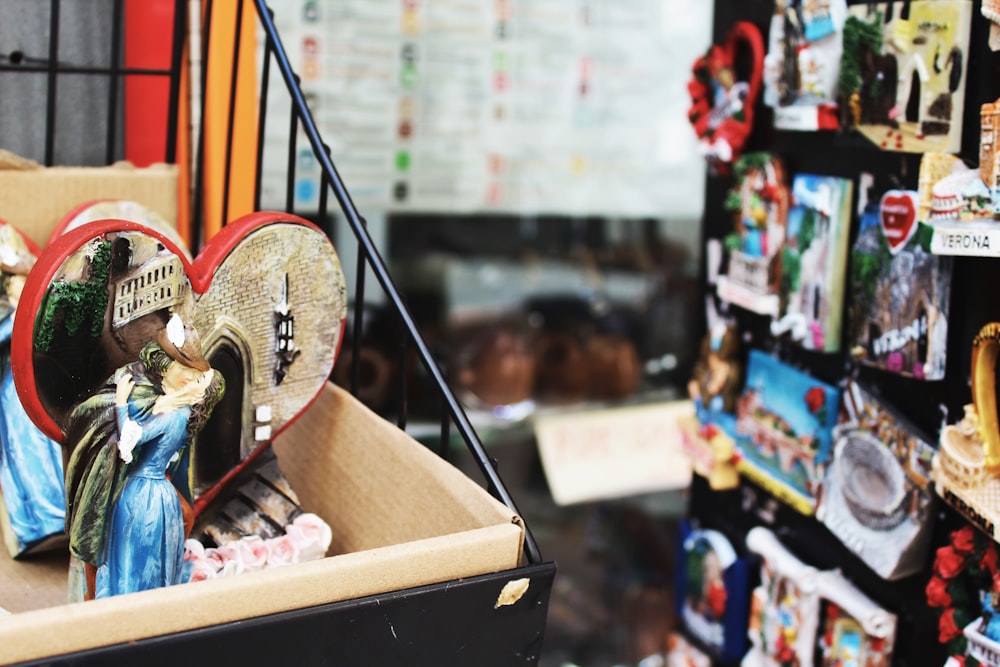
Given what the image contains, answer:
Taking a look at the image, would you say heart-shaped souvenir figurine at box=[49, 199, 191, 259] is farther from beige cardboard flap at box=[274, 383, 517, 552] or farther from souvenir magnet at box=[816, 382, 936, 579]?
souvenir magnet at box=[816, 382, 936, 579]

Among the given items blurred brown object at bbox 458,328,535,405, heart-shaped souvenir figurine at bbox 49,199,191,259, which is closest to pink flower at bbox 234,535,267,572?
heart-shaped souvenir figurine at bbox 49,199,191,259

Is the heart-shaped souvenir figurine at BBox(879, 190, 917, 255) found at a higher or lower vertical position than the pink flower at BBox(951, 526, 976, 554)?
higher

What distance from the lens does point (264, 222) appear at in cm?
105

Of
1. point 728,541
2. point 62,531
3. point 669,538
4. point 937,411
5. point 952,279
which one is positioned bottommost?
point 669,538

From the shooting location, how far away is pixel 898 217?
1.21 meters

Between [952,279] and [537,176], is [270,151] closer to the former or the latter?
[537,176]

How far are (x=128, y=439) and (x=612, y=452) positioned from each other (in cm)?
156

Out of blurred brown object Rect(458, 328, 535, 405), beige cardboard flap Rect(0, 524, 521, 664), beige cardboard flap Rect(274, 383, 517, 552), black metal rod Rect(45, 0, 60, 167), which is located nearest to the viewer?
beige cardboard flap Rect(0, 524, 521, 664)

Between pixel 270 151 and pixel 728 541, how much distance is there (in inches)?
38.6

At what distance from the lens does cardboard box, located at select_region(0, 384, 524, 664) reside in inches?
29.5

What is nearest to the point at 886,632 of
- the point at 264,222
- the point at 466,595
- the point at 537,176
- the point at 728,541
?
the point at 728,541

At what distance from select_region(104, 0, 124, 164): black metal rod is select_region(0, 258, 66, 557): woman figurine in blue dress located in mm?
319

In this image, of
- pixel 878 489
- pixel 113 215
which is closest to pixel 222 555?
pixel 113 215

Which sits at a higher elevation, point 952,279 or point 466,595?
point 952,279
